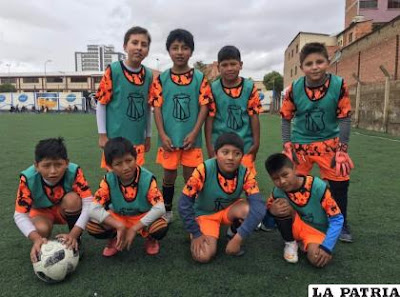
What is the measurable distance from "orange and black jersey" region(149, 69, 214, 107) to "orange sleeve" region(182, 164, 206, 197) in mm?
725

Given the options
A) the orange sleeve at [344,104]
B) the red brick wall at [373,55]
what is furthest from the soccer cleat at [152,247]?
the red brick wall at [373,55]

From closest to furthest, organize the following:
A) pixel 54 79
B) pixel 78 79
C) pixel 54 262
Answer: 1. pixel 54 262
2. pixel 78 79
3. pixel 54 79

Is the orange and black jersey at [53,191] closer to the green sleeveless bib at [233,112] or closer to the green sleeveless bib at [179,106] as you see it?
the green sleeveless bib at [179,106]

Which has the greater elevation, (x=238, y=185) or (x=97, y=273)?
(x=238, y=185)

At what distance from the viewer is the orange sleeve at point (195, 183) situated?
9.10 ft

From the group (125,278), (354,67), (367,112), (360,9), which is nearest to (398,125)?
(367,112)

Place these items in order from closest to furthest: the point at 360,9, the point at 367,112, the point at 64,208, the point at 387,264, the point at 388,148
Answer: the point at 387,264 < the point at 64,208 < the point at 388,148 < the point at 367,112 < the point at 360,9

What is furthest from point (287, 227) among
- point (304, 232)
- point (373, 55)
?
point (373, 55)

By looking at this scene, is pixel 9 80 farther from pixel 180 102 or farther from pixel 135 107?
pixel 180 102

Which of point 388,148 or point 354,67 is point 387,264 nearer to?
point 388,148

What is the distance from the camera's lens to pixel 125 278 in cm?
241

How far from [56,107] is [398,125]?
122 feet

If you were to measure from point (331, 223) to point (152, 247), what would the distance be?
4.54ft

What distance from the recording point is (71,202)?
272cm
